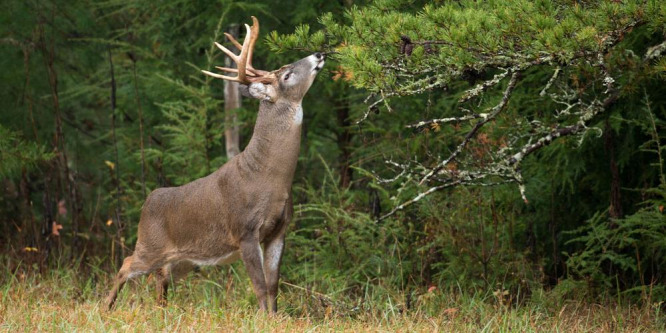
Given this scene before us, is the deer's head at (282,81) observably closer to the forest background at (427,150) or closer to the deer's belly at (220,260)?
the forest background at (427,150)

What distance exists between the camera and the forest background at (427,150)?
557cm

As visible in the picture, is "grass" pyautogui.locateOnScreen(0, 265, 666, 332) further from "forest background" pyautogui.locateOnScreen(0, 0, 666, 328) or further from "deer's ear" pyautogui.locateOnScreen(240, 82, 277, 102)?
"deer's ear" pyautogui.locateOnScreen(240, 82, 277, 102)

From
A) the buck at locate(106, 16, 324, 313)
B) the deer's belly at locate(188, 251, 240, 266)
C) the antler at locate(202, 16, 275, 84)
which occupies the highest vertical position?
the antler at locate(202, 16, 275, 84)

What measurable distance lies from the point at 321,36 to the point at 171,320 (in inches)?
79.7

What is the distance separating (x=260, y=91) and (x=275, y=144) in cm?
39

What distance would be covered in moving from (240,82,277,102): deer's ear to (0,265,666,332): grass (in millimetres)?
1436

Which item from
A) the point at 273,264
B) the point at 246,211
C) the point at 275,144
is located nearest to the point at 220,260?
the point at 273,264

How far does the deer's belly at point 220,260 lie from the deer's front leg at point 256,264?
207 mm

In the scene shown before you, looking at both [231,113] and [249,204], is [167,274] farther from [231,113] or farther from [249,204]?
[231,113]

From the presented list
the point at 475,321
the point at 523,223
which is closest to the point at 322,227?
the point at 523,223

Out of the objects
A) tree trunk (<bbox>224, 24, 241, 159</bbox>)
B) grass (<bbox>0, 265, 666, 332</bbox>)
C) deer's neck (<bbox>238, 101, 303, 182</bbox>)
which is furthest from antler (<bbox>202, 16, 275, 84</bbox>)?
tree trunk (<bbox>224, 24, 241, 159</bbox>)

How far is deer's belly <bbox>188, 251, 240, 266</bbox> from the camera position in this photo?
21.7 ft

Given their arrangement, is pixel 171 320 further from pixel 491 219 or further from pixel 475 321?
pixel 491 219

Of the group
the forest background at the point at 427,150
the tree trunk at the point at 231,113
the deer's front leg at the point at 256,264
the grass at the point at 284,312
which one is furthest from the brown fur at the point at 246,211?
the tree trunk at the point at 231,113
